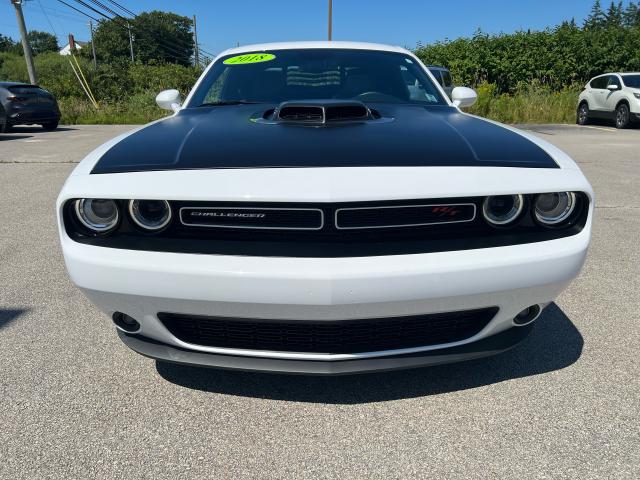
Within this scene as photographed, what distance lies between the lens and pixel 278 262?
1.62 meters

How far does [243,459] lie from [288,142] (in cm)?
111

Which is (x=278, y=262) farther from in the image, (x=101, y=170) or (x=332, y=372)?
(x=101, y=170)

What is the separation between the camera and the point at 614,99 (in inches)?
552

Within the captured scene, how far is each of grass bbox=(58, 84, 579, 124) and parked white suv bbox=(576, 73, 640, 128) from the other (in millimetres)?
1330

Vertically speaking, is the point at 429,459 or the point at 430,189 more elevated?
the point at 430,189

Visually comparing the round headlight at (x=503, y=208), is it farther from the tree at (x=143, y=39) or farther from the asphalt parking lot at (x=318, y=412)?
the tree at (x=143, y=39)

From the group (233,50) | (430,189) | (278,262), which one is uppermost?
(233,50)

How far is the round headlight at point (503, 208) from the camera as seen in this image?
1.78 meters

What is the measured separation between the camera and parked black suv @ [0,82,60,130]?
42.7 feet

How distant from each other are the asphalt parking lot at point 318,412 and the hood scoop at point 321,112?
1092 mm

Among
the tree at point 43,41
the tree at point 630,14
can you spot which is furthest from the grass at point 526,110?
the tree at point 43,41

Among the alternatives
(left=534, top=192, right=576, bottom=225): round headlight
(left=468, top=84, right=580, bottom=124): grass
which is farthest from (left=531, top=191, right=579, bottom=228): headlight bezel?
(left=468, top=84, right=580, bottom=124): grass

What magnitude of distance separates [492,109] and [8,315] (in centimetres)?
1614

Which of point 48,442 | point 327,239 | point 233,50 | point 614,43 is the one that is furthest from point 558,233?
point 614,43
